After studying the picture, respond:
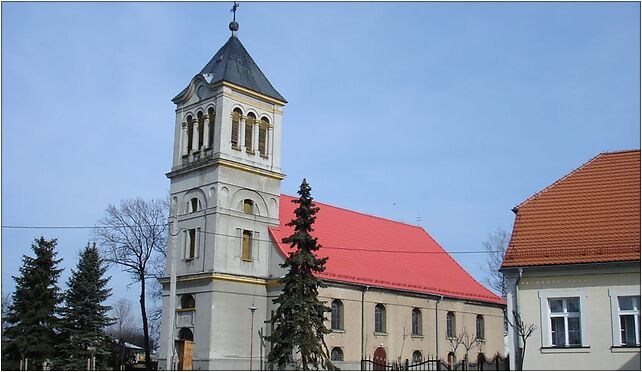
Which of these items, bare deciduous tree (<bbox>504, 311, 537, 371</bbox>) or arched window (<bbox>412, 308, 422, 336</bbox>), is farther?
arched window (<bbox>412, 308, 422, 336</bbox>)

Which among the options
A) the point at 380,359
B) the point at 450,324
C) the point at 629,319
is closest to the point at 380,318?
the point at 380,359

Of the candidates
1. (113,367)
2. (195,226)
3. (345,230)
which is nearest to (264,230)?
(195,226)

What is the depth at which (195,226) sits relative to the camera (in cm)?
3931

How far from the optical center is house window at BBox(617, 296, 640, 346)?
75.9ft

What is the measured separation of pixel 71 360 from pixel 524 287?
84.9 feet

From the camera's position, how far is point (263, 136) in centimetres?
4162

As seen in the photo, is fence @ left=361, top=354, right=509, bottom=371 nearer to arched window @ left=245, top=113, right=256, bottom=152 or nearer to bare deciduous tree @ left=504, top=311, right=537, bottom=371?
arched window @ left=245, top=113, right=256, bottom=152

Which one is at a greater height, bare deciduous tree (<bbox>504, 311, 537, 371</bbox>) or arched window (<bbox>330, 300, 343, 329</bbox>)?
arched window (<bbox>330, 300, 343, 329</bbox>)

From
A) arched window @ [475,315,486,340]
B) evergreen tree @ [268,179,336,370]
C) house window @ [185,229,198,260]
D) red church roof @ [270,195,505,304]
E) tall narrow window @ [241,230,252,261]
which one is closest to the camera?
evergreen tree @ [268,179,336,370]

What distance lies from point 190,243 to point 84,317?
26.5 ft

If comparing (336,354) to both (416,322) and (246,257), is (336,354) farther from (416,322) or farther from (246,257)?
(416,322)

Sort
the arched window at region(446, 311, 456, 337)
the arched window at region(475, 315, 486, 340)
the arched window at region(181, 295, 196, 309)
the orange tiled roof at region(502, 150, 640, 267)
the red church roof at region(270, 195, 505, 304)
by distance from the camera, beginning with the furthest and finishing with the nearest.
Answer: the arched window at region(475, 315, 486, 340)
the arched window at region(446, 311, 456, 337)
the red church roof at region(270, 195, 505, 304)
the arched window at region(181, 295, 196, 309)
the orange tiled roof at region(502, 150, 640, 267)

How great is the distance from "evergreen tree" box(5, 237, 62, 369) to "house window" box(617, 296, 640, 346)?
29026 millimetres

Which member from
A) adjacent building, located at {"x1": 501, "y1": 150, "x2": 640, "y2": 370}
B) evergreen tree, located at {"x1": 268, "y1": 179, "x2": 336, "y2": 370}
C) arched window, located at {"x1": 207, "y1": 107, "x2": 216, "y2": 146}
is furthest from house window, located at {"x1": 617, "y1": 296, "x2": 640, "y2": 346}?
arched window, located at {"x1": 207, "y1": 107, "x2": 216, "y2": 146}
